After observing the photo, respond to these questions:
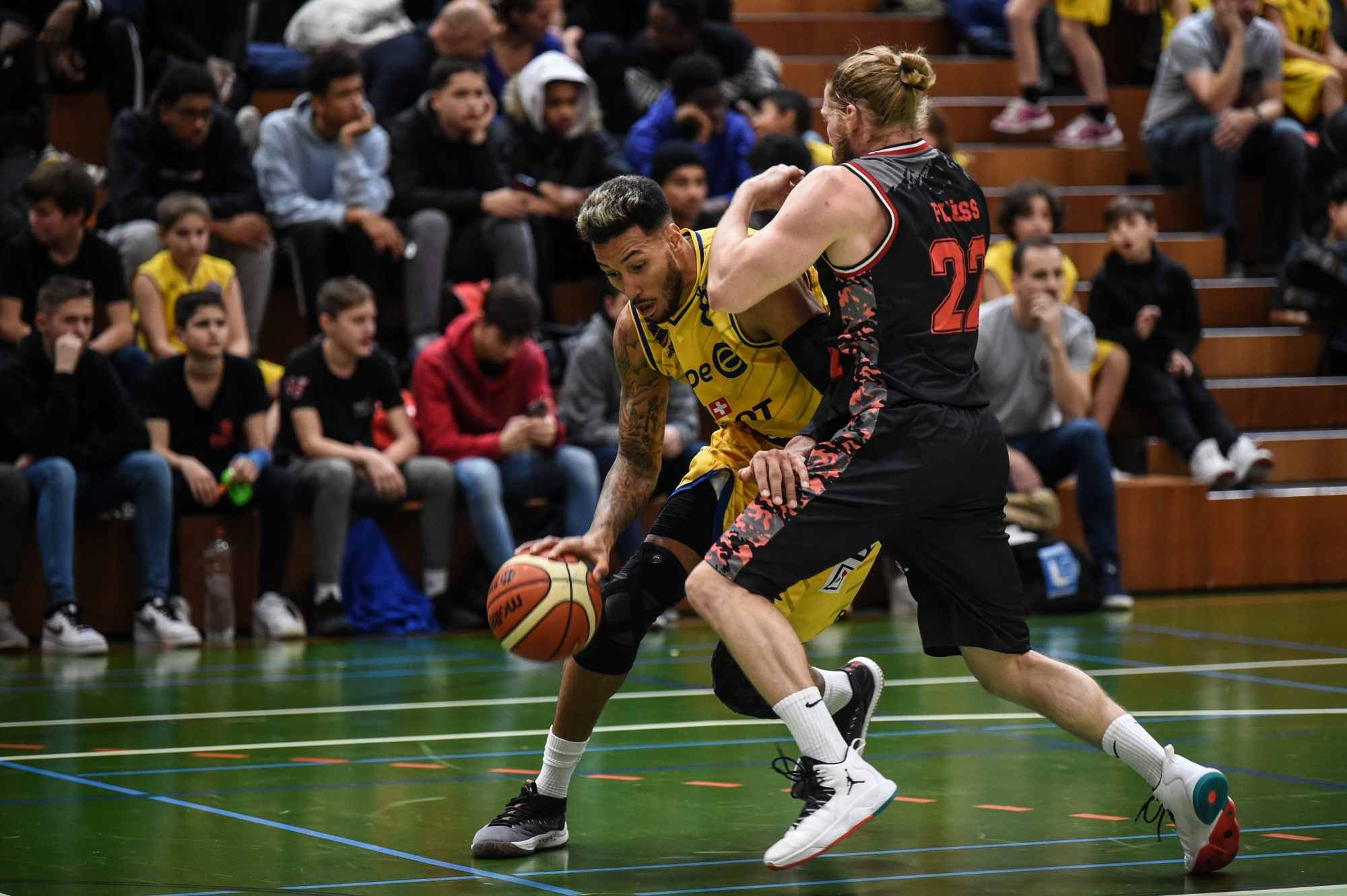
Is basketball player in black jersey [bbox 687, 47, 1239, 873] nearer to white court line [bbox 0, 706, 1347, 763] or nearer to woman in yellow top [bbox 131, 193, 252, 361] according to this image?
white court line [bbox 0, 706, 1347, 763]

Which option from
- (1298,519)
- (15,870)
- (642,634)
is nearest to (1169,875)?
(642,634)

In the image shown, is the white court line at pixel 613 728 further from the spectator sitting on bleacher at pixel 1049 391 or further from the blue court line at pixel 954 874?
the spectator sitting on bleacher at pixel 1049 391

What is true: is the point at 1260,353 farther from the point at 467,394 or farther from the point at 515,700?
the point at 515,700

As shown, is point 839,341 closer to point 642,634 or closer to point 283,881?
point 642,634

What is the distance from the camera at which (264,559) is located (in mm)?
8773

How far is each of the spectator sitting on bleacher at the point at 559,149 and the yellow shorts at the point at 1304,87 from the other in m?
5.59

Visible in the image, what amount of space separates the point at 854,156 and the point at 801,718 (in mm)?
1380

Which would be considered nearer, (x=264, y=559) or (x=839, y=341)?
(x=839, y=341)

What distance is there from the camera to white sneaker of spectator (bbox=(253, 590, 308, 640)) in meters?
8.67

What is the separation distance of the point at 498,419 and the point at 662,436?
16.0 ft

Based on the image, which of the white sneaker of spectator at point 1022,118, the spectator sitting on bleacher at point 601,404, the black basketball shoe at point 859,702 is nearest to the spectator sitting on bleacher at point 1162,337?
the white sneaker of spectator at point 1022,118

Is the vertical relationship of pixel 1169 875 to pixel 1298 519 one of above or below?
above

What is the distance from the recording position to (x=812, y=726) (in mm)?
3902

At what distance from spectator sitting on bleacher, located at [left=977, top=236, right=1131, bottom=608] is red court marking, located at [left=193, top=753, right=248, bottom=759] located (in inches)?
203
